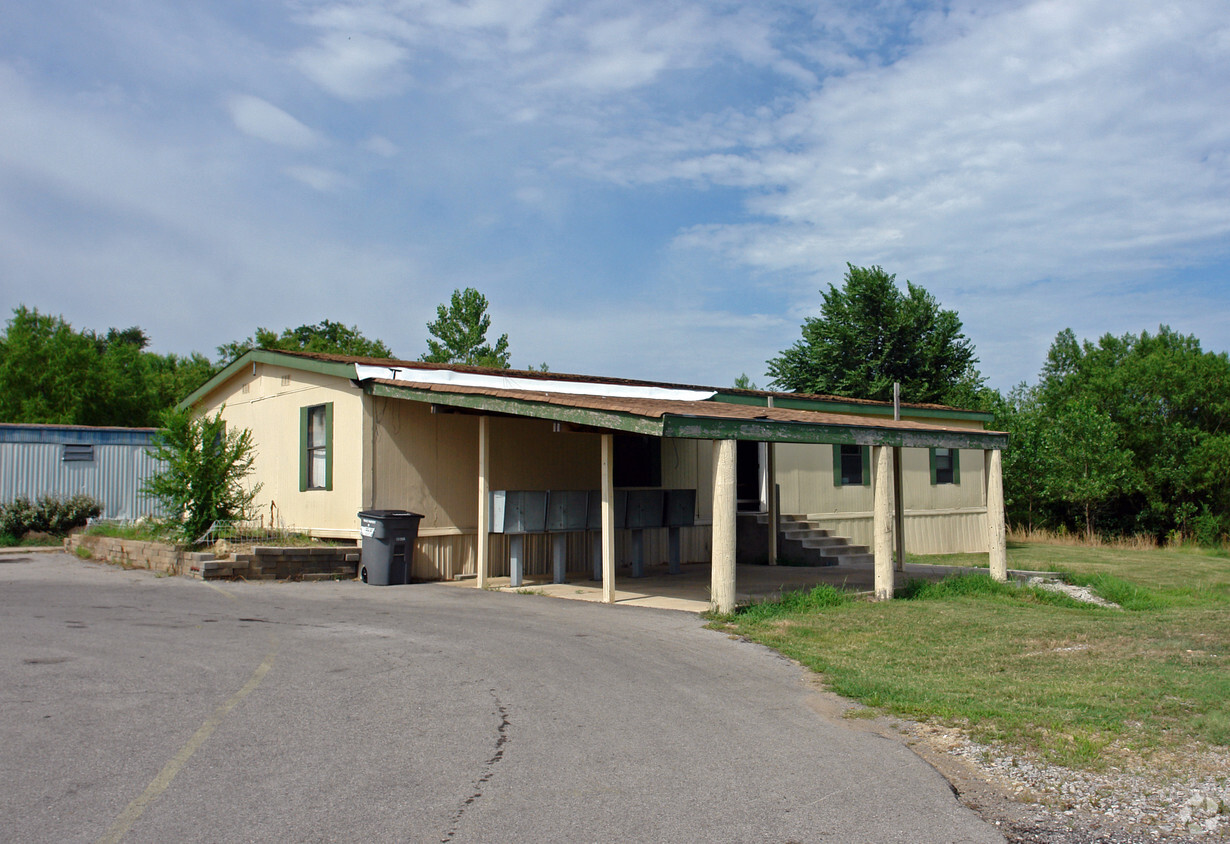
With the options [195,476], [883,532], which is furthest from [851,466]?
[195,476]

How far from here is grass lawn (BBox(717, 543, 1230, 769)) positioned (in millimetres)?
5754

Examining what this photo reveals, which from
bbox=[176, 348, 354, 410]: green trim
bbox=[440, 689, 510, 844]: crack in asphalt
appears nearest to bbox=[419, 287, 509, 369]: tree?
bbox=[176, 348, 354, 410]: green trim

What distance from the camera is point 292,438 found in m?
15.9

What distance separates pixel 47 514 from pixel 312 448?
11.2 meters

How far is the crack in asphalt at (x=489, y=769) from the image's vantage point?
4109 mm

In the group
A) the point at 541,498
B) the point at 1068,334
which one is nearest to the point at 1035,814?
the point at 541,498

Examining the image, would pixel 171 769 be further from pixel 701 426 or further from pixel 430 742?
pixel 701 426

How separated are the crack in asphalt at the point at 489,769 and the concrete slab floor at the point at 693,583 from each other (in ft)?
16.5

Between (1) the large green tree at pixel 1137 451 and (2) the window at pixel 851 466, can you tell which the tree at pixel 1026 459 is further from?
(2) the window at pixel 851 466

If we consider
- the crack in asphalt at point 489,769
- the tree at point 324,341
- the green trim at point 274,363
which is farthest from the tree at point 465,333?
the crack in asphalt at point 489,769

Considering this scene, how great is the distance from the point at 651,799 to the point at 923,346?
118ft

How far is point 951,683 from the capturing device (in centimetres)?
721

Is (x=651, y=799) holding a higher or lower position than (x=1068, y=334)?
lower

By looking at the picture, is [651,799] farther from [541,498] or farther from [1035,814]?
[541,498]
